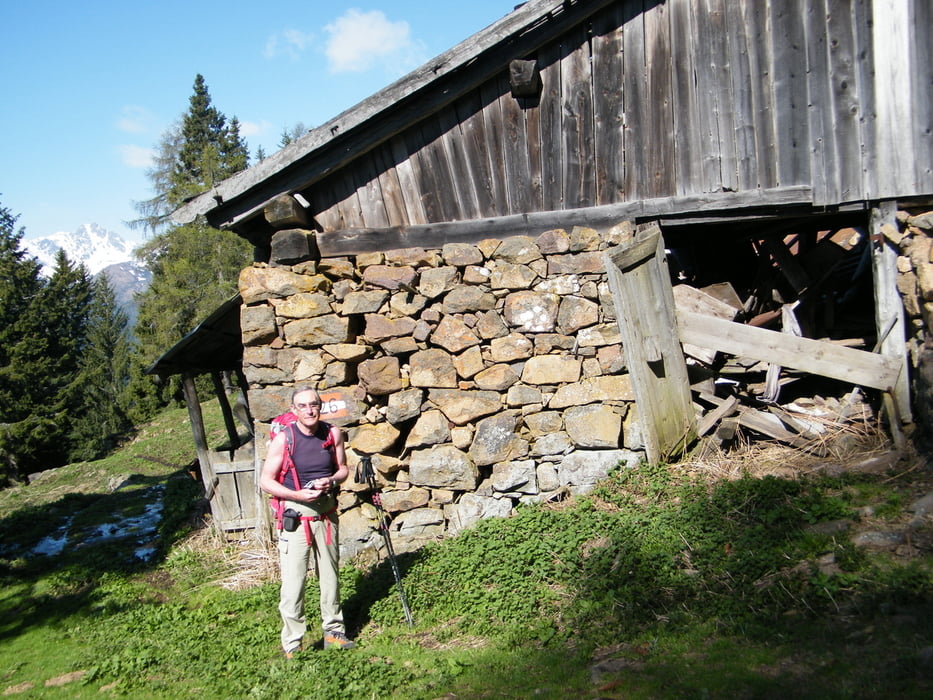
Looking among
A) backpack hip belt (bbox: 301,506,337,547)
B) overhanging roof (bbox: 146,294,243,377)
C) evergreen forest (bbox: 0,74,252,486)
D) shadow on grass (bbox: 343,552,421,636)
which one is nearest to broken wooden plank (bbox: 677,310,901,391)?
shadow on grass (bbox: 343,552,421,636)

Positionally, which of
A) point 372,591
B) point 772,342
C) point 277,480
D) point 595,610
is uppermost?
point 772,342

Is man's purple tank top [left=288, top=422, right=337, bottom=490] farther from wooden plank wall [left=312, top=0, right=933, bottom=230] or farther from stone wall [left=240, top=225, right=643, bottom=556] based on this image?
wooden plank wall [left=312, top=0, right=933, bottom=230]

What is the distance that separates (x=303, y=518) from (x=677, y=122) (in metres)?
4.24

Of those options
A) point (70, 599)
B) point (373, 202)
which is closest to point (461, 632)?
point (373, 202)

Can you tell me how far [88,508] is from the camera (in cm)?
1148

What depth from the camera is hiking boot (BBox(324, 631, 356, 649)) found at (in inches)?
188

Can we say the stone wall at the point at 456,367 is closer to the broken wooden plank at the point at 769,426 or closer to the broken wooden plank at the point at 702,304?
the broken wooden plank at the point at 769,426

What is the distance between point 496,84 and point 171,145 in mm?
27754

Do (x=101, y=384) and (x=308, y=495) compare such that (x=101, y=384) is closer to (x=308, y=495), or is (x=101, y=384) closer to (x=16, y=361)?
(x=16, y=361)

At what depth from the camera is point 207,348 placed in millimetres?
8469

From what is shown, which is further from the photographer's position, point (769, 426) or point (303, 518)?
point (769, 426)

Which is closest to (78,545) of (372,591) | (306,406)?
(372,591)

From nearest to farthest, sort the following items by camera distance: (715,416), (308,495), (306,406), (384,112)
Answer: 1. (308,495)
2. (306,406)
3. (384,112)
4. (715,416)

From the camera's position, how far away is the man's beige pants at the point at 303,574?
4.71 metres
